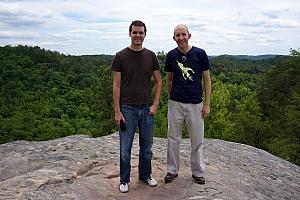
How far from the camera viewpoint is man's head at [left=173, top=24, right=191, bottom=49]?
5504mm

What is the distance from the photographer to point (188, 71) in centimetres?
561

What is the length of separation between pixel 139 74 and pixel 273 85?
99.7 feet

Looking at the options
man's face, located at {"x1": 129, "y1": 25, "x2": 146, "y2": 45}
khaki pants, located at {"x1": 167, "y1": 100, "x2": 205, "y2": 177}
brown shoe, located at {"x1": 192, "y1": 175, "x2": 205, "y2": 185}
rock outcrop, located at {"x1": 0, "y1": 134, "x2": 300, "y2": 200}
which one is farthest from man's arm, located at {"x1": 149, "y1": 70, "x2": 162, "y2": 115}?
brown shoe, located at {"x1": 192, "y1": 175, "x2": 205, "y2": 185}

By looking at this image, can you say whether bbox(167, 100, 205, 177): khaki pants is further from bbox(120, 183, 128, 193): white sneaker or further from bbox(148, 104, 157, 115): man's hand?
bbox(120, 183, 128, 193): white sneaker

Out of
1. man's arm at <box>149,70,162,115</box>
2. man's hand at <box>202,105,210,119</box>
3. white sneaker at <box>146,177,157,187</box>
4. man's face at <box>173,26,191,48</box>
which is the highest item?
man's face at <box>173,26,191,48</box>

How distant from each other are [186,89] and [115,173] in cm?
230

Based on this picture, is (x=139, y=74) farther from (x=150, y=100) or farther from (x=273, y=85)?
(x=273, y=85)

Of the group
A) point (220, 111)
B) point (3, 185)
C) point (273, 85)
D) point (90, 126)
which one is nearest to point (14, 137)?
point (90, 126)

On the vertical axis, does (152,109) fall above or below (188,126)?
above

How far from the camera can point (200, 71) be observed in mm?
5715

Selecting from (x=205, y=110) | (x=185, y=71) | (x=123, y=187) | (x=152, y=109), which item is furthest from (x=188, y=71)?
(x=123, y=187)

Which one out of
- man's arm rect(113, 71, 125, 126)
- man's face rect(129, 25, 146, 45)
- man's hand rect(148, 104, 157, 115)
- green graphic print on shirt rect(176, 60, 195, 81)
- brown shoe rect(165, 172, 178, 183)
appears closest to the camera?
man's face rect(129, 25, 146, 45)

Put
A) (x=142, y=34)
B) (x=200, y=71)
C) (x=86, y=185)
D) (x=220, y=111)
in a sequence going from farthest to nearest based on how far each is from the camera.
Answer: (x=220, y=111)
(x=86, y=185)
(x=200, y=71)
(x=142, y=34)

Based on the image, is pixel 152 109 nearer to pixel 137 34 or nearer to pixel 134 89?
pixel 134 89
